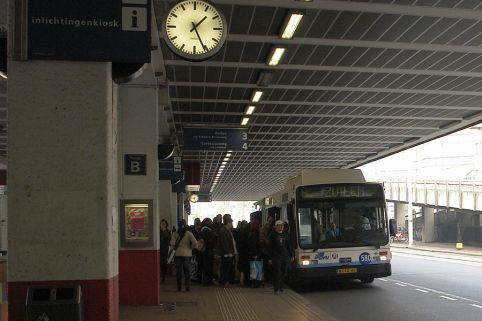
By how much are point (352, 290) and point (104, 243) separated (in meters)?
11.3

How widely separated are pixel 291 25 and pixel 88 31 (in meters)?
6.15

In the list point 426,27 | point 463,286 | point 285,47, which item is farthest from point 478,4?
point 463,286

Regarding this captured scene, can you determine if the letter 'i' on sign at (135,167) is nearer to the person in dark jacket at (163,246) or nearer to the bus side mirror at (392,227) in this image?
the person in dark jacket at (163,246)

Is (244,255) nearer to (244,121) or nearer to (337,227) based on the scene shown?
(337,227)

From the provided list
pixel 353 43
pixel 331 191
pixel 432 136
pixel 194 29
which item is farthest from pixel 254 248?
pixel 432 136

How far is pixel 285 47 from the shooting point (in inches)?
490

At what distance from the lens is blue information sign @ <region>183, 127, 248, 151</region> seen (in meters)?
20.0

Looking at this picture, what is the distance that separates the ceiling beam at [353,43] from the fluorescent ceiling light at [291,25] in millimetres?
359

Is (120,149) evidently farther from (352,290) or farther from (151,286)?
(352,290)

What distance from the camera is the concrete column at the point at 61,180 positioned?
521 centimetres

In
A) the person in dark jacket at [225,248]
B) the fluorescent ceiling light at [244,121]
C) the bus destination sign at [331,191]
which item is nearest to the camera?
the person in dark jacket at [225,248]

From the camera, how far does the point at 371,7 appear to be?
403 inches

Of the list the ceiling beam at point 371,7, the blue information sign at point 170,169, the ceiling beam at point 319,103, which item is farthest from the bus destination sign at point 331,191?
the blue information sign at point 170,169

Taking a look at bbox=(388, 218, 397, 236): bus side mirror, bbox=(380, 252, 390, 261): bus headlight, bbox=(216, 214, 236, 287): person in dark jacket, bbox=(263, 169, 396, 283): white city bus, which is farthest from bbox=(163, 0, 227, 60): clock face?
bbox=(388, 218, 397, 236): bus side mirror
